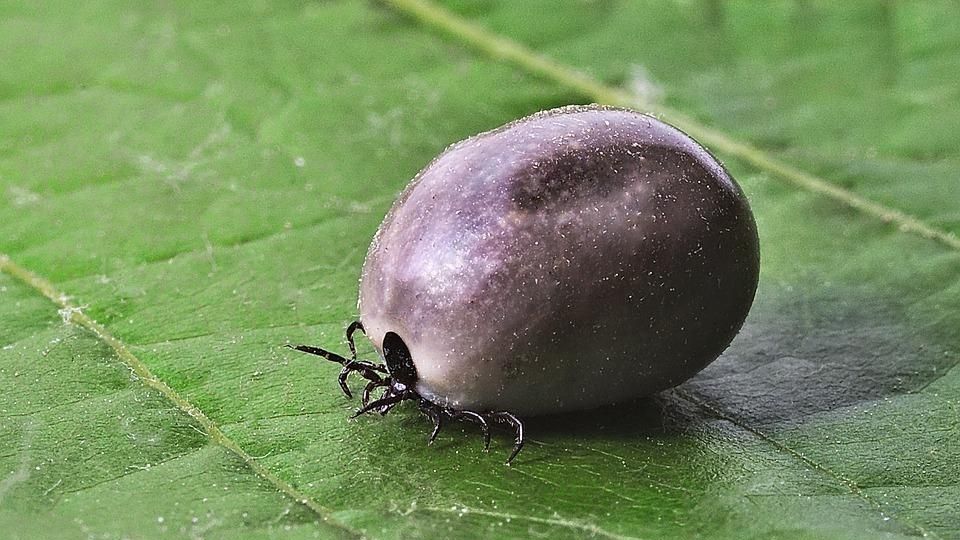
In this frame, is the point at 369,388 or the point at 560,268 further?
the point at 369,388

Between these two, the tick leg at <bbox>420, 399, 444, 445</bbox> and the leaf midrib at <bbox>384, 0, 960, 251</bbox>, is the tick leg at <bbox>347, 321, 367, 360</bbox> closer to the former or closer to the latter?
the tick leg at <bbox>420, 399, 444, 445</bbox>

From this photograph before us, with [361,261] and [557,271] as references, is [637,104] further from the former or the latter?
[557,271]

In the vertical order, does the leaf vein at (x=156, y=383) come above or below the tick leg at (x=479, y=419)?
below

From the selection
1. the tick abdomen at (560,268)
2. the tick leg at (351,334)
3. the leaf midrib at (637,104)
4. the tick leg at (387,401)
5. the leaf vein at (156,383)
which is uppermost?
the leaf midrib at (637,104)

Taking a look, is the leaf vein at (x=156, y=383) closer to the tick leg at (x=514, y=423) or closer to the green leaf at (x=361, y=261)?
the green leaf at (x=361, y=261)

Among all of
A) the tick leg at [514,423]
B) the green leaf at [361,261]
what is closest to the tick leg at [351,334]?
the green leaf at [361,261]

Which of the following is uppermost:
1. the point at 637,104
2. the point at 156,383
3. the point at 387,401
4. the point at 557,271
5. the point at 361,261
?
the point at 637,104

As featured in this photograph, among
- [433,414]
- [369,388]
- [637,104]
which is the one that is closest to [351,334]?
[369,388]
